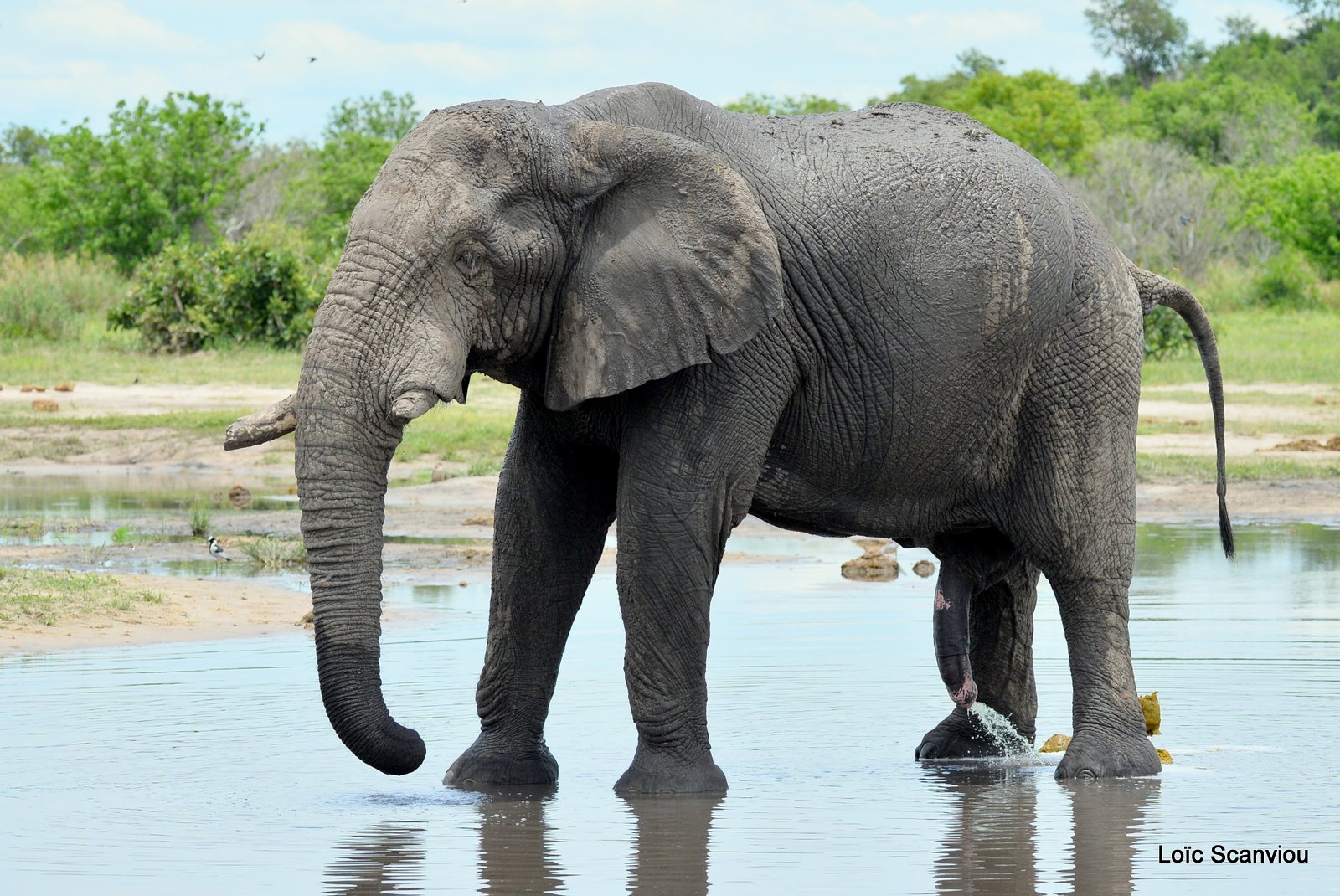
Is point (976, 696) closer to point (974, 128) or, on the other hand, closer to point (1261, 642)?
point (974, 128)

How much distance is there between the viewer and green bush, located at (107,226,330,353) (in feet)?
83.5

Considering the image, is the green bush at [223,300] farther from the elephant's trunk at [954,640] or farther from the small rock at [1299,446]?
the elephant's trunk at [954,640]

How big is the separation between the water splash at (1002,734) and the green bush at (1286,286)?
26679 millimetres

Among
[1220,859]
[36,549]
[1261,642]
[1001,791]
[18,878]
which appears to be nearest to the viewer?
[18,878]

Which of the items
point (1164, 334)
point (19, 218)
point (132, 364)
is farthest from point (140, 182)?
point (1164, 334)

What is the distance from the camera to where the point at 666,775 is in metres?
6.21

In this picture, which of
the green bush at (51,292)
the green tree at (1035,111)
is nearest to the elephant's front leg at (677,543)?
the green bush at (51,292)

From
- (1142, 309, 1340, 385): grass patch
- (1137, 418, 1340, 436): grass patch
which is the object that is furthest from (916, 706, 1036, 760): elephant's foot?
(1142, 309, 1340, 385): grass patch

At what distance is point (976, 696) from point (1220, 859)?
1750mm

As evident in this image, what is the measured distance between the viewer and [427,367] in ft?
18.0

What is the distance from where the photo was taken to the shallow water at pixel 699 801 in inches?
213

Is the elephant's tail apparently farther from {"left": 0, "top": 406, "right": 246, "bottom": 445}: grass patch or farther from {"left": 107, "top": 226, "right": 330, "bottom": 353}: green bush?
{"left": 107, "top": 226, "right": 330, "bottom": 353}: green bush

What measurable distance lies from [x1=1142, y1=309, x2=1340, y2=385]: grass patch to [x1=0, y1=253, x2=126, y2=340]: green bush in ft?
44.2

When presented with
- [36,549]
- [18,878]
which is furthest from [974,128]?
[36,549]
